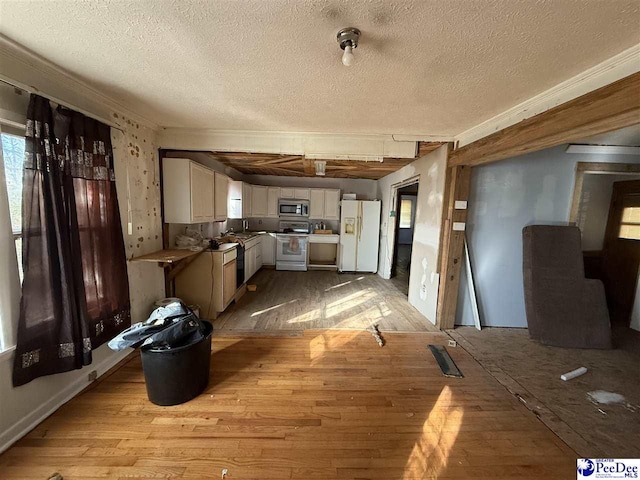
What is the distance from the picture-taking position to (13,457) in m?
1.43

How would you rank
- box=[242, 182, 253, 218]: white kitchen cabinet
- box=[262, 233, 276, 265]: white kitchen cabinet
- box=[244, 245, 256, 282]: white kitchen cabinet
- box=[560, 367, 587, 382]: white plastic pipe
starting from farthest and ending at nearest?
box=[262, 233, 276, 265]: white kitchen cabinet < box=[242, 182, 253, 218]: white kitchen cabinet < box=[244, 245, 256, 282]: white kitchen cabinet < box=[560, 367, 587, 382]: white plastic pipe

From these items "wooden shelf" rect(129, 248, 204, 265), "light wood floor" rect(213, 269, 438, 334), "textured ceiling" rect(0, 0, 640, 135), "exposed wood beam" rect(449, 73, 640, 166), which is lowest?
"light wood floor" rect(213, 269, 438, 334)

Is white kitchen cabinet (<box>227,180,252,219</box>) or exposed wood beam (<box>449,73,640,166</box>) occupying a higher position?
exposed wood beam (<box>449,73,640,166</box>)

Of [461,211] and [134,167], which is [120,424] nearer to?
[134,167]

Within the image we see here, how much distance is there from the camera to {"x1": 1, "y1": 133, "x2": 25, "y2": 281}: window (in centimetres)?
148

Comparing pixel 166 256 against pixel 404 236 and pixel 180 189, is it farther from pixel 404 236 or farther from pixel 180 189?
pixel 404 236

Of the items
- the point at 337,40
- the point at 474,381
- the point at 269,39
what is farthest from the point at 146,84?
the point at 474,381

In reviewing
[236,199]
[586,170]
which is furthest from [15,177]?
[586,170]

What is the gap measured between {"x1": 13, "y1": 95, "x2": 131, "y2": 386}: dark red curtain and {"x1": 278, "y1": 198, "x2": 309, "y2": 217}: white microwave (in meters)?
3.75

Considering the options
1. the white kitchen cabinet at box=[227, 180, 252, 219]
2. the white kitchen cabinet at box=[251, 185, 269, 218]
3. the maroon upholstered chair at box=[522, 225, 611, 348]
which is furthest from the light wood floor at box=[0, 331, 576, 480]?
the white kitchen cabinet at box=[251, 185, 269, 218]

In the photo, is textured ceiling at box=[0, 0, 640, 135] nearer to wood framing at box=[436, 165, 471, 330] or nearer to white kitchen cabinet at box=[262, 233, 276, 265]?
wood framing at box=[436, 165, 471, 330]

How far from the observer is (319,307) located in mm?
3711

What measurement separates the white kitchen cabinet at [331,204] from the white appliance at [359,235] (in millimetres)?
303

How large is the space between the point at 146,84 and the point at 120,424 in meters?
2.45
